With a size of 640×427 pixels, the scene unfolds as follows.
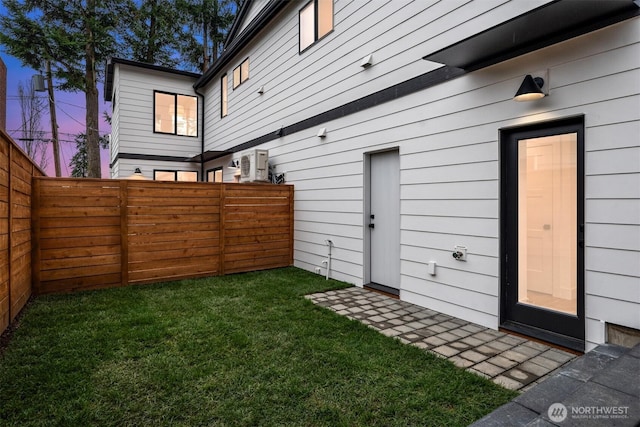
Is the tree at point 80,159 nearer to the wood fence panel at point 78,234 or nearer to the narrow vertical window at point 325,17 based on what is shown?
the wood fence panel at point 78,234

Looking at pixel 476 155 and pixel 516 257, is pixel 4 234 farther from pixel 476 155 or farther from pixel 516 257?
pixel 516 257

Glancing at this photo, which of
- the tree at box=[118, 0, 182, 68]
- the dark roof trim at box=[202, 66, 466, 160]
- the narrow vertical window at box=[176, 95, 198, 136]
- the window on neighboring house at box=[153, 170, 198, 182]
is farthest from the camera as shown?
the tree at box=[118, 0, 182, 68]

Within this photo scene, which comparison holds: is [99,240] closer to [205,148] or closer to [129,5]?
[205,148]

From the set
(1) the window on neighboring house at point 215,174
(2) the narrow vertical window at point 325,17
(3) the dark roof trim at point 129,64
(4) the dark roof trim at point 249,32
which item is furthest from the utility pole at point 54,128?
(2) the narrow vertical window at point 325,17

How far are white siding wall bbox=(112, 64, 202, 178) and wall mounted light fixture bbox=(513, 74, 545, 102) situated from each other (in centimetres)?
1086

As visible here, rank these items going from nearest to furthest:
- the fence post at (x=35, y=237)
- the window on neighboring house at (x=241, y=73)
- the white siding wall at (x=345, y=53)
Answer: the white siding wall at (x=345, y=53), the fence post at (x=35, y=237), the window on neighboring house at (x=241, y=73)

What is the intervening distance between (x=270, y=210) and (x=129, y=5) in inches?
479

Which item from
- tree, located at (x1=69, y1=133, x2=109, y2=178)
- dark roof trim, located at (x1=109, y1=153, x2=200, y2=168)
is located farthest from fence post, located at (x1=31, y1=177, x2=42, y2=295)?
tree, located at (x1=69, y1=133, x2=109, y2=178)

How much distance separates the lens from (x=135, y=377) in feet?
7.97

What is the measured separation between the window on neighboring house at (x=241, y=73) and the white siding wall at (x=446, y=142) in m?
1.56

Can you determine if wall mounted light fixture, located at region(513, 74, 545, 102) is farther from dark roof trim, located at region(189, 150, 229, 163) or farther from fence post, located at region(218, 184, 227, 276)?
dark roof trim, located at region(189, 150, 229, 163)

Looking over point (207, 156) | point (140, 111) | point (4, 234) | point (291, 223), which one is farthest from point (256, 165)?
point (140, 111)

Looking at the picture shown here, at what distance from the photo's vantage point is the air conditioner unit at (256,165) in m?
7.23

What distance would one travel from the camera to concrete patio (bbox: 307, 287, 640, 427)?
163 cm
